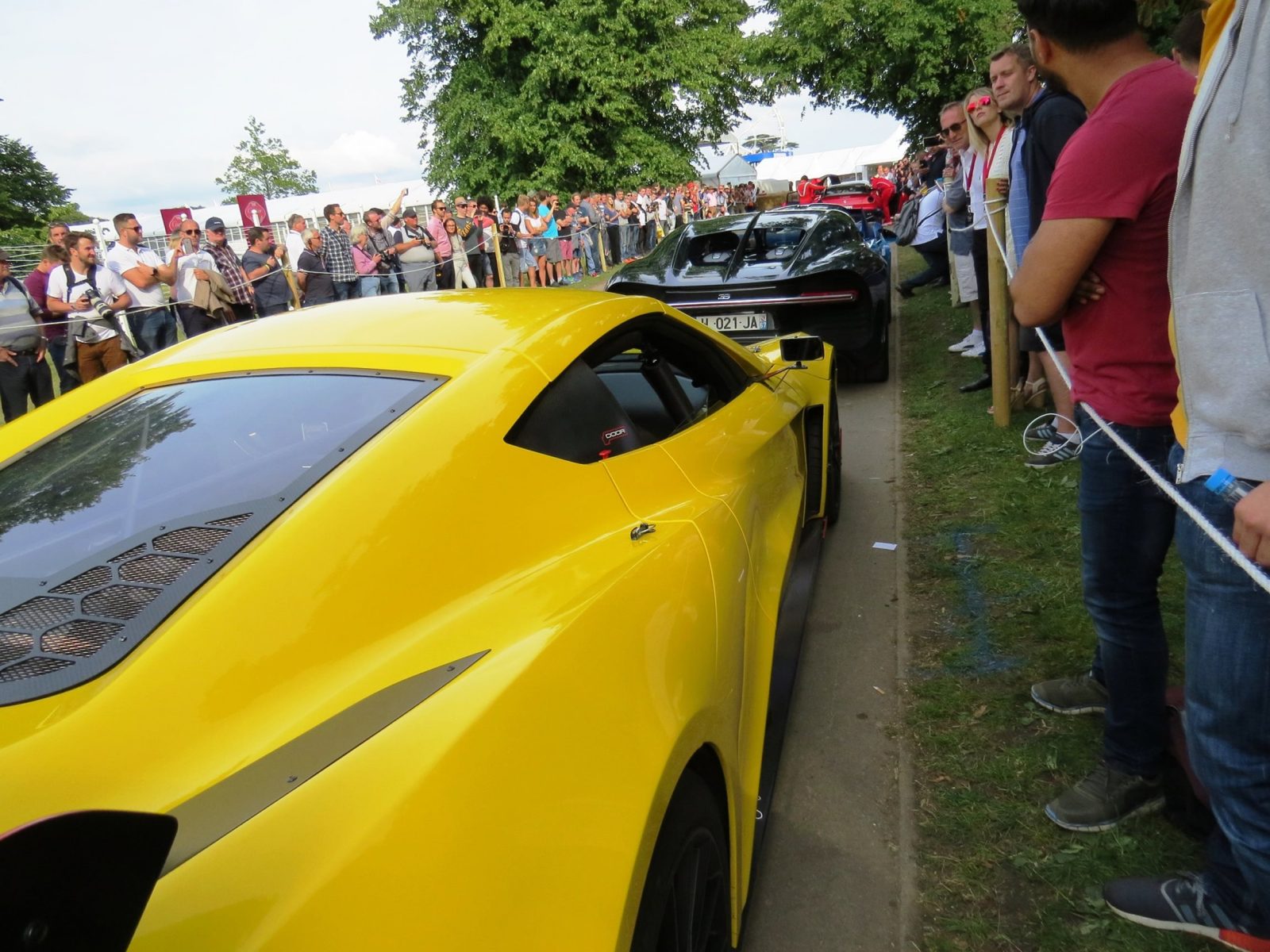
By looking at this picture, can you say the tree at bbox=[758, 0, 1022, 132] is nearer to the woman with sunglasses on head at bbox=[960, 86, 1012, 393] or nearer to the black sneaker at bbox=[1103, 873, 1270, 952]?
the woman with sunglasses on head at bbox=[960, 86, 1012, 393]

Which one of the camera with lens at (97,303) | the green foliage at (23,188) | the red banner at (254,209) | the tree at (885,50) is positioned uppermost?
the green foliage at (23,188)

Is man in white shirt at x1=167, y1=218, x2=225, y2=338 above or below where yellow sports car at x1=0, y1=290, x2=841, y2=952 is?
above

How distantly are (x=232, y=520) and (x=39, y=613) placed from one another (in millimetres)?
318

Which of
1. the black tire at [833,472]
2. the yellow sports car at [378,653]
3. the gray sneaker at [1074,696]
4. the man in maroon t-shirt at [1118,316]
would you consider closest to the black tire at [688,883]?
the yellow sports car at [378,653]

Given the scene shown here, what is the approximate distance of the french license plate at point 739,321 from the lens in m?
6.11

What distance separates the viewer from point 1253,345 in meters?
1.20

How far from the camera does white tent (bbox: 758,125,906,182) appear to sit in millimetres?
47594

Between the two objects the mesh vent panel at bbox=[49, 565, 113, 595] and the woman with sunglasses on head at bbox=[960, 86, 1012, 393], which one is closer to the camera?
the mesh vent panel at bbox=[49, 565, 113, 595]

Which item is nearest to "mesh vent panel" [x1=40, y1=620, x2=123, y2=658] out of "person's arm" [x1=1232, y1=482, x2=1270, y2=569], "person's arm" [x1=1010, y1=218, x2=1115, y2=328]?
"person's arm" [x1=1232, y1=482, x2=1270, y2=569]

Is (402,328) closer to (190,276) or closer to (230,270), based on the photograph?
(190,276)

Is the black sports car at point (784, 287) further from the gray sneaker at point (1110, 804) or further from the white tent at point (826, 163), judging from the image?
the white tent at point (826, 163)

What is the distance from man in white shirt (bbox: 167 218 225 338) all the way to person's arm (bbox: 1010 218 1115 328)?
7.85 meters

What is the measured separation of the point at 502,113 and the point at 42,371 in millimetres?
22670

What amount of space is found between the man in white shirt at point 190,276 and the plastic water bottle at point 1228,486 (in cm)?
843
